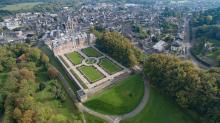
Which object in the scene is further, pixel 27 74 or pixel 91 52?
pixel 91 52

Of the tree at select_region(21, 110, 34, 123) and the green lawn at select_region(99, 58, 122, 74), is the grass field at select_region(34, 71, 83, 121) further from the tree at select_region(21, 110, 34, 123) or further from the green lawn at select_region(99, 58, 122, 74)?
the green lawn at select_region(99, 58, 122, 74)

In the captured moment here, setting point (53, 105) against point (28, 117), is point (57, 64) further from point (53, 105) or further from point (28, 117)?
point (28, 117)

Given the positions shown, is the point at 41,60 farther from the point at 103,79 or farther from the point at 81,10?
the point at 81,10

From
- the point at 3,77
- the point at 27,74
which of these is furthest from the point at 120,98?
the point at 3,77

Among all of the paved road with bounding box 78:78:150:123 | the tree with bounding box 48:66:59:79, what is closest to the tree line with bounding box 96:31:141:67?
the paved road with bounding box 78:78:150:123

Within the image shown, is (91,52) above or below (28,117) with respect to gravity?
above

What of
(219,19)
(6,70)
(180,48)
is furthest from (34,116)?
(219,19)

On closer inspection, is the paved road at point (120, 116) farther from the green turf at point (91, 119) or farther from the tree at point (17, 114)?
the tree at point (17, 114)

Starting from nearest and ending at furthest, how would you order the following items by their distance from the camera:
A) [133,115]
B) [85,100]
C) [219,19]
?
1. [133,115]
2. [85,100]
3. [219,19]
